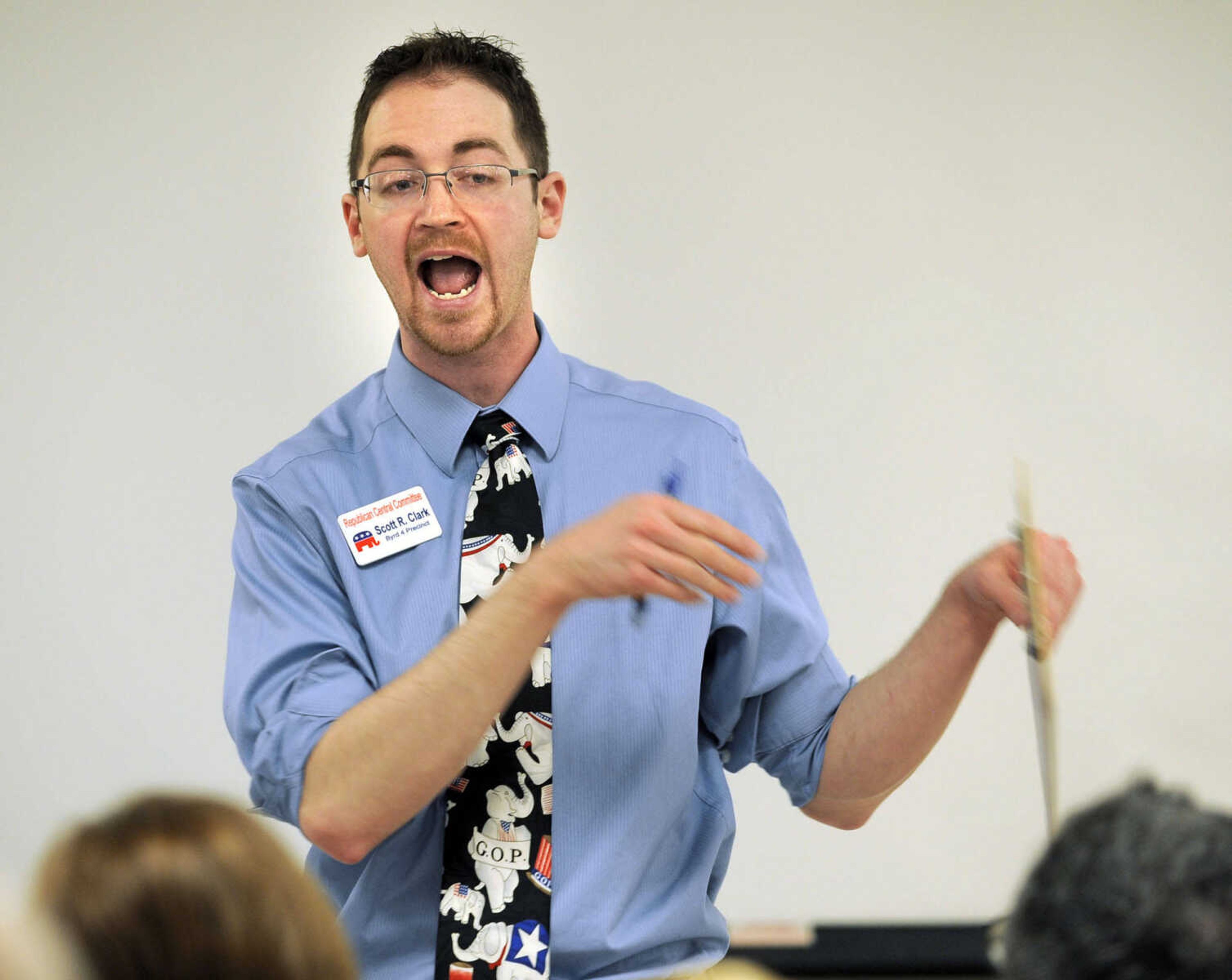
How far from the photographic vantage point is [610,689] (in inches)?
74.5

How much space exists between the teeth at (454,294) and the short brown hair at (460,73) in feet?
0.75

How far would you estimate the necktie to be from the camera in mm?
1775

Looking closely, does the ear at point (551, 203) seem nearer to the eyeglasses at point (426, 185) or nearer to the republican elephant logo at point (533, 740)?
the eyeglasses at point (426, 185)

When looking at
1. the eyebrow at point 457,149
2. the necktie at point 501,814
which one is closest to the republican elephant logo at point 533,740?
the necktie at point 501,814

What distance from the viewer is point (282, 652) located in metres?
1.81

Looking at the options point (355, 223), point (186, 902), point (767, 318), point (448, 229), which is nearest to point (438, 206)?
point (448, 229)

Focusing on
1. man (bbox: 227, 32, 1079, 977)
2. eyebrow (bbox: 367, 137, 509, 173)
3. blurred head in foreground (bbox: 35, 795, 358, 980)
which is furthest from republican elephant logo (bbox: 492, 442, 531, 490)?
blurred head in foreground (bbox: 35, 795, 358, 980)

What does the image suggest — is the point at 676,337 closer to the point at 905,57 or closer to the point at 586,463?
the point at 905,57

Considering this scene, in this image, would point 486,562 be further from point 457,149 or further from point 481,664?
point 457,149

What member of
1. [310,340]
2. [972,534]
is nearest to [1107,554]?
[972,534]

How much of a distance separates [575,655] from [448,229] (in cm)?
63

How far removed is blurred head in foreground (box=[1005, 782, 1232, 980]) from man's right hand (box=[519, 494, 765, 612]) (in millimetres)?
689

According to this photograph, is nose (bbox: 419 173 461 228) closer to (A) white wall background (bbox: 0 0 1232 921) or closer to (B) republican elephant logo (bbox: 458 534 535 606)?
(B) republican elephant logo (bbox: 458 534 535 606)

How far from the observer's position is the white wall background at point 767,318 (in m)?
3.05
